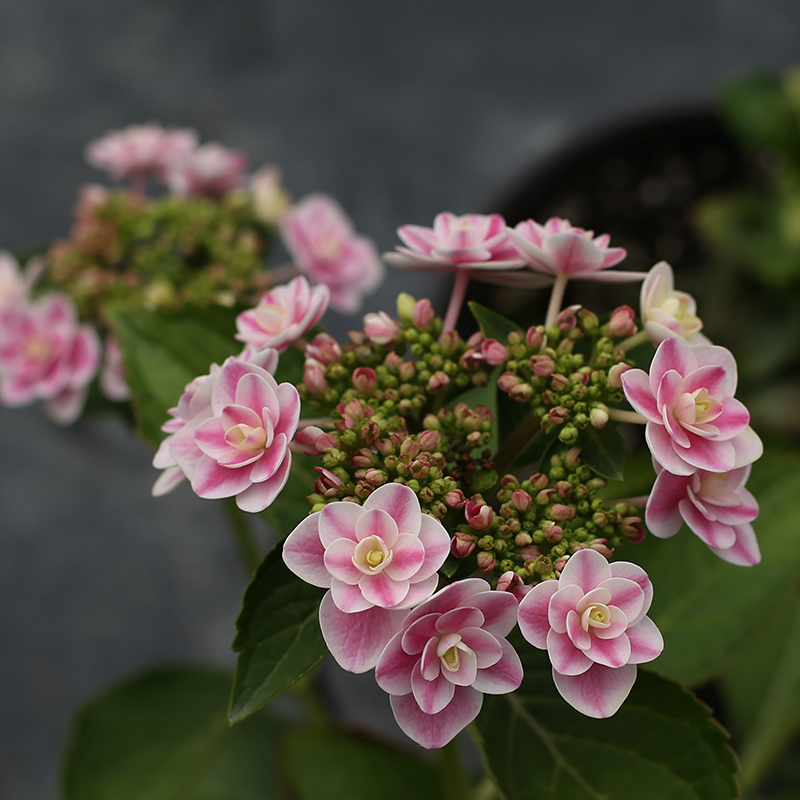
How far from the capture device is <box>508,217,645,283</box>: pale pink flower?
A: 478 millimetres

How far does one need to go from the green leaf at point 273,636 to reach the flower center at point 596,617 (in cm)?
14

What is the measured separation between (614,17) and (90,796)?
1.72m

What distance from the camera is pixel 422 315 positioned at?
0.53 metres

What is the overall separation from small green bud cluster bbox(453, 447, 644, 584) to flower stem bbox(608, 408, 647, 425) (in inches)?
1.2

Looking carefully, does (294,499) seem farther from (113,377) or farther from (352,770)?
(352,770)

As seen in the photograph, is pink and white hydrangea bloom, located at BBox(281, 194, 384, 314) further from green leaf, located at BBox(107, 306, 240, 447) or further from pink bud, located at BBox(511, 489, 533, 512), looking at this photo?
pink bud, located at BBox(511, 489, 533, 512)

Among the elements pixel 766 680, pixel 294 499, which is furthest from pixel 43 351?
pixel 766 680

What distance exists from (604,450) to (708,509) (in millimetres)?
65

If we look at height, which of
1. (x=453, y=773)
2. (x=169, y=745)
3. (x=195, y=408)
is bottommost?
(x=169, y=745)

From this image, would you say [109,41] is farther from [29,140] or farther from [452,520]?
[452,520]

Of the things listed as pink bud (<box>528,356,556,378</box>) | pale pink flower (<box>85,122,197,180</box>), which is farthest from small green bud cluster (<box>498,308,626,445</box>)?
pale pink flower (<box>85,122,197,180</box>)

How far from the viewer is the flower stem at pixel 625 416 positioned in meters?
0.46

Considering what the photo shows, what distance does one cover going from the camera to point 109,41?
1786mm

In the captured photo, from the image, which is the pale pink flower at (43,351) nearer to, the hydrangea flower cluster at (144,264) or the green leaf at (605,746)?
the hydrangea flower cluster at (144,264)
